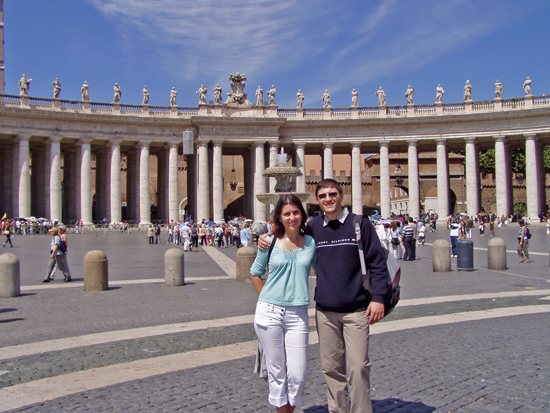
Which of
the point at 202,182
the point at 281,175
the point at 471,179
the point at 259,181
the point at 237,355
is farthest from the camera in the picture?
the point at 259,181

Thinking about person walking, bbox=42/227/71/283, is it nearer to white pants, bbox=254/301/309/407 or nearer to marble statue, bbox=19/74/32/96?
white pants, bbox=254/301/309/407

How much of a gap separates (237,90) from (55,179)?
20662 millimetres

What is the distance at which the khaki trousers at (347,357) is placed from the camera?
5.05 m

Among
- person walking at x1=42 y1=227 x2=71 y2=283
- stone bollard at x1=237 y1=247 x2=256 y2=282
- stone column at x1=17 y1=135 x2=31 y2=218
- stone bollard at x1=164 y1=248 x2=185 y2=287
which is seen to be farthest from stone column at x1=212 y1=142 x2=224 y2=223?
stone bollard at x1=164 y1=248 x2=185 y2=287

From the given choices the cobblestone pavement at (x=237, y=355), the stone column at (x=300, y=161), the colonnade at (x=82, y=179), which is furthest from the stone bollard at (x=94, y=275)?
the stone column at (x=300, y=161)

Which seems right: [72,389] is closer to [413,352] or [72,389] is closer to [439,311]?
[413,352]

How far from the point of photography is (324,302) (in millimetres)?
5273

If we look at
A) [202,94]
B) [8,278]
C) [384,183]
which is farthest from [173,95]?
[8,278]

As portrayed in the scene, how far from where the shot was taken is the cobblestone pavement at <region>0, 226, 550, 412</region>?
612cm

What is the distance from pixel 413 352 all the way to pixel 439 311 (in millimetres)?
3601

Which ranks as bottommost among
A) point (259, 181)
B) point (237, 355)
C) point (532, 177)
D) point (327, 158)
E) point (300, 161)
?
point (237, 355)

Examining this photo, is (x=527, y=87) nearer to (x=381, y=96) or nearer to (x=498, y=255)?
(x=381, y=96)

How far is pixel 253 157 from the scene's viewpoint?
58.0 meters

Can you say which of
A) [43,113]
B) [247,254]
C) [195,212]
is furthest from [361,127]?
[247,254]
